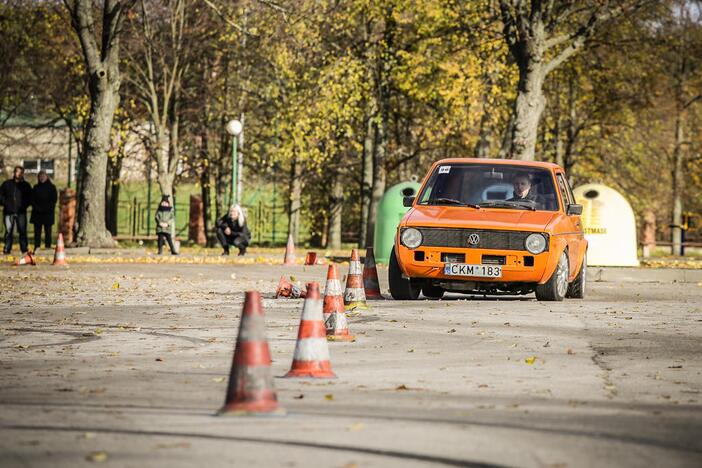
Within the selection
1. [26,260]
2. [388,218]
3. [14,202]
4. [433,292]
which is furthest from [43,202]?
[433,292]

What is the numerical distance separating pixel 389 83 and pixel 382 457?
3953 centimetres

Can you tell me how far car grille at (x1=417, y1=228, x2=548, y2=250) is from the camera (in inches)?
664

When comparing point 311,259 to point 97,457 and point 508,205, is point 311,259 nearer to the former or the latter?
point 508,205

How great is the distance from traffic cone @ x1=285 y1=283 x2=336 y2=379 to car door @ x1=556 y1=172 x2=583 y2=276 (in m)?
8.66

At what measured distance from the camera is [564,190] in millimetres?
19031

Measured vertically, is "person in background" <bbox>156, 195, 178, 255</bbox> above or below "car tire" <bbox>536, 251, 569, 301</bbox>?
above

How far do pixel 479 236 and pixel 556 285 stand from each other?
1224 millimetres

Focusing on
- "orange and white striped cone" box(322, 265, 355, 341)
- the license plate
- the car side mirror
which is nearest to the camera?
"orange and white striped cone" box(322, 265, 355, 341)

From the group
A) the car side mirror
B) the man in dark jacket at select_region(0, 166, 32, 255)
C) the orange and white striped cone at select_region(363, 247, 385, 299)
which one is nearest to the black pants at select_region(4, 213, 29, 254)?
the man in dark jacket at select_region(0, 166, 32, 255)

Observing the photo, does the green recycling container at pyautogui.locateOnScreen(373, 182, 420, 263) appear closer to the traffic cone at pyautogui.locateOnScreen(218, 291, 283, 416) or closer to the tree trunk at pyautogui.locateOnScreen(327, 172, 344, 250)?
the traffic cone at pyautogui.locateOnScreen(218, 291, 283, 416)

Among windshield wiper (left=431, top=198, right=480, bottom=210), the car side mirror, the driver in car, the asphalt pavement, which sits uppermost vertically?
the driver in car

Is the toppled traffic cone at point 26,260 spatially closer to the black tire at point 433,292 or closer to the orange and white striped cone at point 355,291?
the black tire at point 433,292

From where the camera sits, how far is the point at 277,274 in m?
25.4

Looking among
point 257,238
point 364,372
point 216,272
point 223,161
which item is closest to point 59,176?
point 257,238
